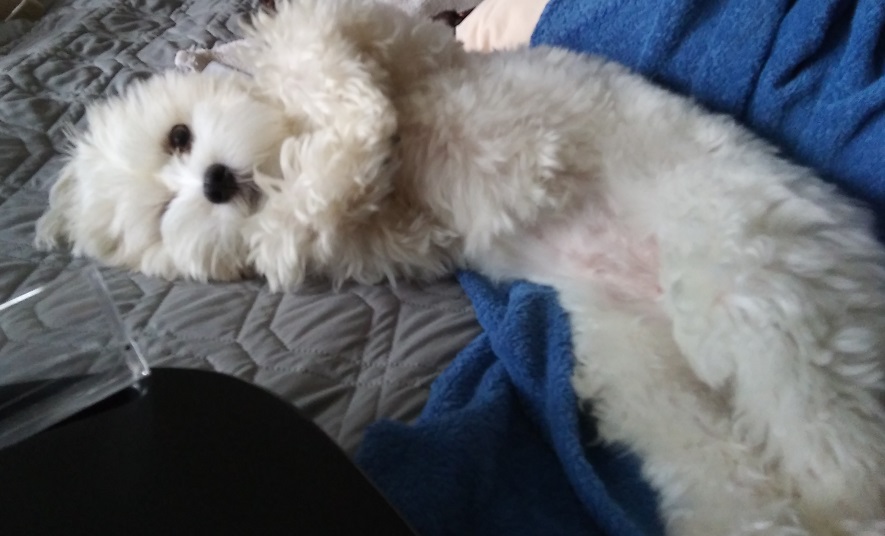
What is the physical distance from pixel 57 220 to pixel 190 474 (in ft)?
2.86

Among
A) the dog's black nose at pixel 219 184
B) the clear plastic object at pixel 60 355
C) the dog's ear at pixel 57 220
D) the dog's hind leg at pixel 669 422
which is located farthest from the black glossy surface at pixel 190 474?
the dog's ear at pixel 57 220

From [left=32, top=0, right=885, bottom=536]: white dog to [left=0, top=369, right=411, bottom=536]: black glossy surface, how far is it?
472 mm

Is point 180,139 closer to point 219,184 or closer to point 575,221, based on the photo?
point 219,184

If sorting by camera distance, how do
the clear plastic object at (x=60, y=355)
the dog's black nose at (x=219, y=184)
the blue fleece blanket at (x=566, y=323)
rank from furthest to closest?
1. the dog's black nose at (x=219, y=184)
2. the blue fleece blanket at (x=566, y=323)
3. the clear plastic object at (x=60, y=355)

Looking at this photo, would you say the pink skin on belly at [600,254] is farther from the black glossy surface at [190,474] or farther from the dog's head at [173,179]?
the black glossy surface at [190,474]

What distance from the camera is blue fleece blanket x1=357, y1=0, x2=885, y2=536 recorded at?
0.84 meters

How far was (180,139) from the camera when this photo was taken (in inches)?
49.8

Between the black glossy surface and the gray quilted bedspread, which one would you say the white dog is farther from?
the black glossy surface

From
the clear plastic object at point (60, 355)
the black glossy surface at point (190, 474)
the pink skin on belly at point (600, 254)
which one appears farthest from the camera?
the pink skin on belly at point (600, 254)

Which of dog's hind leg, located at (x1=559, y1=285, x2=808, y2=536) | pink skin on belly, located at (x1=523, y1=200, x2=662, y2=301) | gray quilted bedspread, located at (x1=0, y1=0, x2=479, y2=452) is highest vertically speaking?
pink skin on belly, located at (x1=523, y1=200, x2=662, y2=301)

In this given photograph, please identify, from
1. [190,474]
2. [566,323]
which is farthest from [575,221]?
[190,474]

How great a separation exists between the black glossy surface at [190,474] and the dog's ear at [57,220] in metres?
0.73

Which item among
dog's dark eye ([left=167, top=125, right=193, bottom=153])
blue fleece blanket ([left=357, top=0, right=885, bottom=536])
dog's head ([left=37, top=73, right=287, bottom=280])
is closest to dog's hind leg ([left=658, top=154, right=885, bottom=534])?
blue fleece blanket ([left=357, top=0, right=885, bottom=536])

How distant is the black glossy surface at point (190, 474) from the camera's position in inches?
22.5
